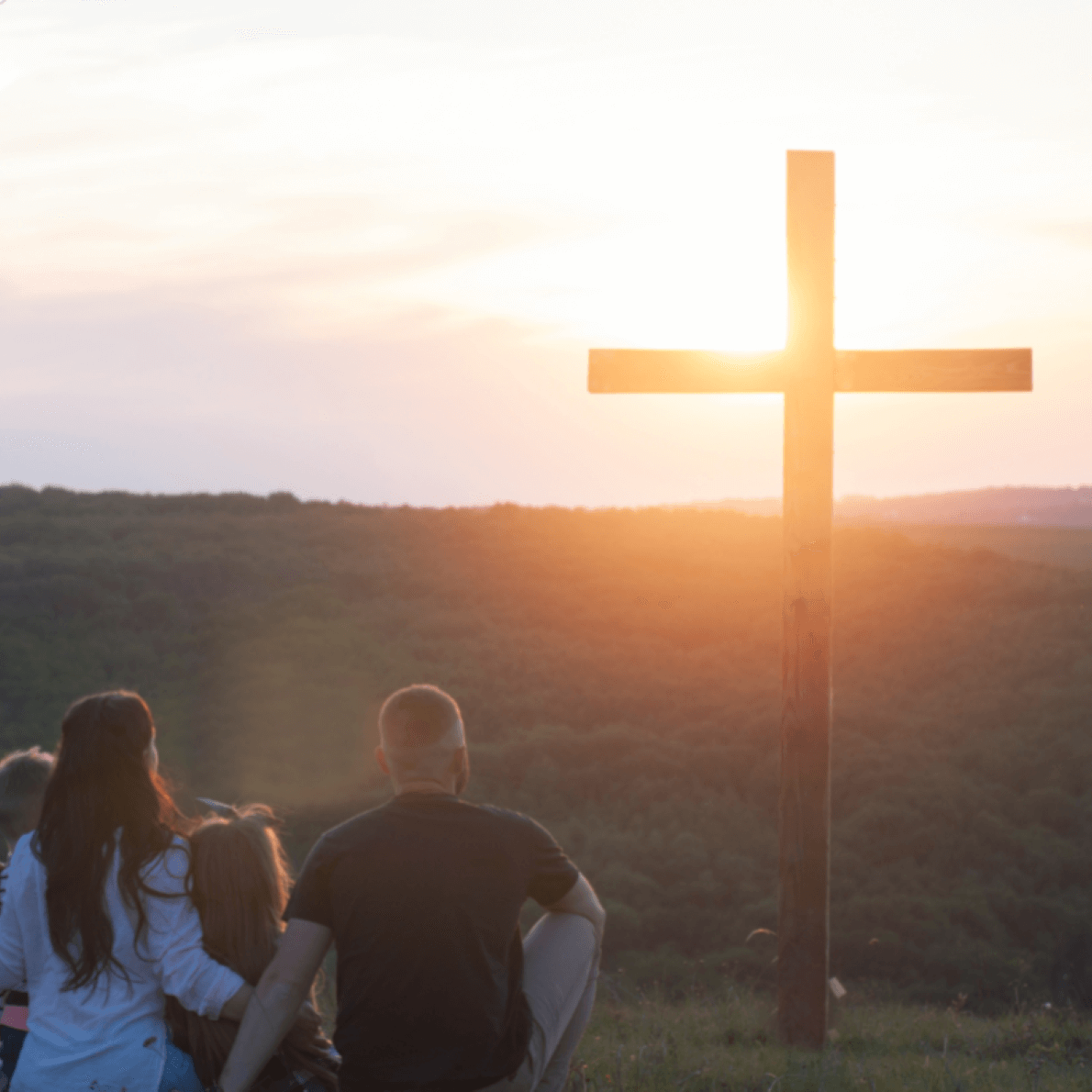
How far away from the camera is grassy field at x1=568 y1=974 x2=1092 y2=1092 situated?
4527mm

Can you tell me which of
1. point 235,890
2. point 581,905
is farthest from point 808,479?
point 235,890

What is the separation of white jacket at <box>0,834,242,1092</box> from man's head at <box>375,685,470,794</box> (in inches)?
24.8

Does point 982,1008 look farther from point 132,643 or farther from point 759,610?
point 132,643

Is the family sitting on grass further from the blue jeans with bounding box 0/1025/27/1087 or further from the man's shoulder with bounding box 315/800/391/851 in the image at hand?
the blue jeans with bounding box 0/1025/27/1087

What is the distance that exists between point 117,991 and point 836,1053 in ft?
11.7

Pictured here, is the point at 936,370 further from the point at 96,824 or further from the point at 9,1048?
the point at 9,1048

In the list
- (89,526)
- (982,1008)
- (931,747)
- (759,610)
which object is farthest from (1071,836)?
(89,526)

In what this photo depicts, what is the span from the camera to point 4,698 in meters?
16.5

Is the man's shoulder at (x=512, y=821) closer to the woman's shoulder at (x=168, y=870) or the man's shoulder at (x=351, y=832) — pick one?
the man's shoulder at (x=351, y=832)

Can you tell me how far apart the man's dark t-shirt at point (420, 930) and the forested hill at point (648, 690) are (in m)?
7.53

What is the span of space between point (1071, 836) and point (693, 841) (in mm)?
4202

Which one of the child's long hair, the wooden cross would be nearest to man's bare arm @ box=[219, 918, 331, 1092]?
the child's long hair

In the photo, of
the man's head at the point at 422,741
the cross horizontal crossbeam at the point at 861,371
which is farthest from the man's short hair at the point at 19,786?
the cross horizontal crossbeam at the point at 861,371

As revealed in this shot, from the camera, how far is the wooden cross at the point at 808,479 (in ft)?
17.5
